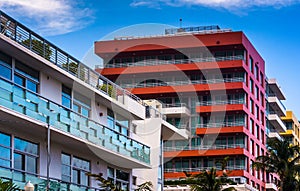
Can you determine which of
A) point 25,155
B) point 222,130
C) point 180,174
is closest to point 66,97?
point 25,155

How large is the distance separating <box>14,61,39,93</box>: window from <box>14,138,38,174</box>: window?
265 centimetres

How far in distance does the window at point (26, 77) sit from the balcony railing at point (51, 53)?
92 centimetres

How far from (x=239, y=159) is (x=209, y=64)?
12.4 meters

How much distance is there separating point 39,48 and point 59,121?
12.1 ft

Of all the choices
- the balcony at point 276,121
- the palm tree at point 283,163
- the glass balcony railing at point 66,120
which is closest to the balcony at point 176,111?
the palm tree at point 283,163

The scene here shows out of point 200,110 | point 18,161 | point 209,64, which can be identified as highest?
point 209,64

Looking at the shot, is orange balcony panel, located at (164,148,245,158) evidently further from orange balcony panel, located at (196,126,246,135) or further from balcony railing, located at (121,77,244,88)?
balcony railing, located at (121,77,244,88)

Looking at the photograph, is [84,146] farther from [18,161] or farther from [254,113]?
[254,113]

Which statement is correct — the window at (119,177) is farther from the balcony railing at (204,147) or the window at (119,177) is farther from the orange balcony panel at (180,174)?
the balcony railing at (204,147)

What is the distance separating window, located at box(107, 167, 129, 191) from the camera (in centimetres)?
4762

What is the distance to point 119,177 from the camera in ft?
161

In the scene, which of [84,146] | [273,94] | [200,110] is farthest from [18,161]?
[273,94]

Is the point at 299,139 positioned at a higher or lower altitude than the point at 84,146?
higher

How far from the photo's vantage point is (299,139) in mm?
147250
